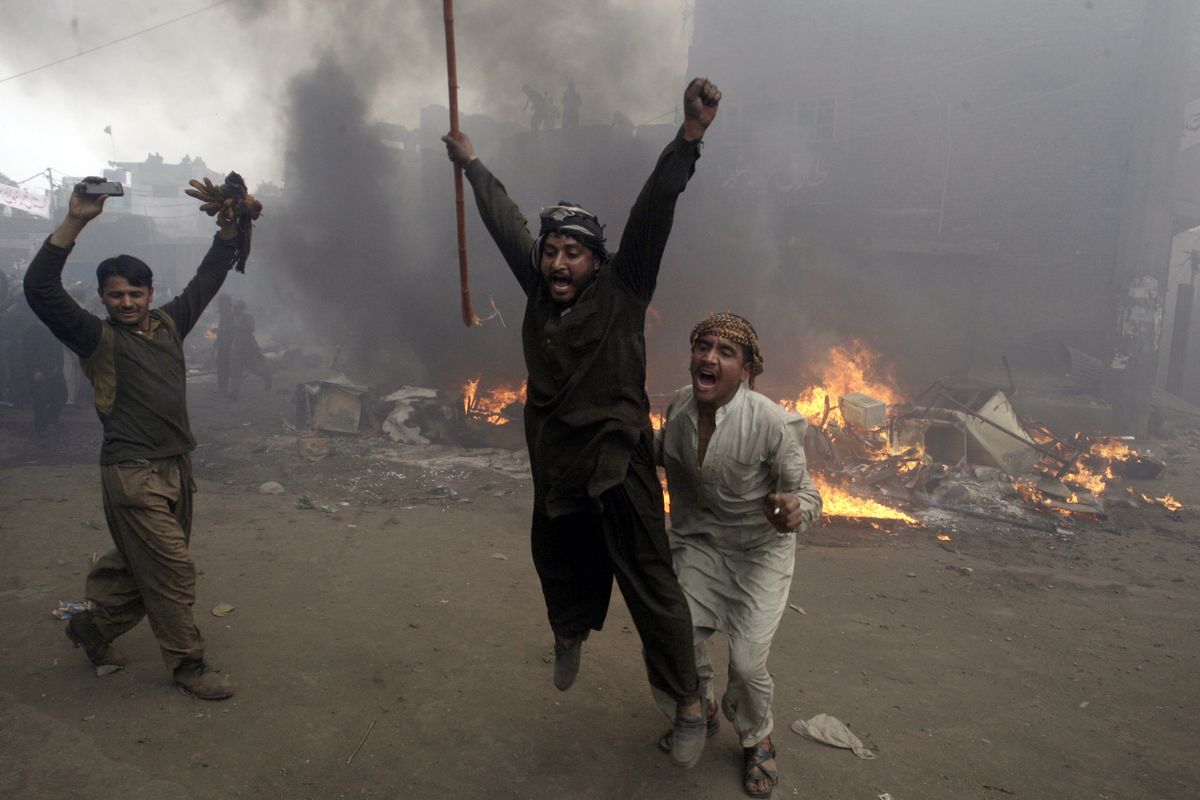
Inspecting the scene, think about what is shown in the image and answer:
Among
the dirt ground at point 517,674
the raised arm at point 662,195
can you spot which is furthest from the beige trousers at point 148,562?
the raised arm at point 662,195

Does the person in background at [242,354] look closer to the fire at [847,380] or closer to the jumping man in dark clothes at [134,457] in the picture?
the fire at [847,380]

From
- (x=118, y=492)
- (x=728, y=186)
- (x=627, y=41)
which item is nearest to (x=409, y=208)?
(x=627, y=41)

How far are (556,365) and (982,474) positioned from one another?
24.2ft

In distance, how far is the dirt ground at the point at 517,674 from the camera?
105 inches

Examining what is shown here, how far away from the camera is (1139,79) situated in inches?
467

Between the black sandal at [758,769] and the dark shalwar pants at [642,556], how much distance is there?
35cm

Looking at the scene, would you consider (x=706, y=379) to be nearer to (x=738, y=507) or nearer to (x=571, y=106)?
(x=738, y=507)

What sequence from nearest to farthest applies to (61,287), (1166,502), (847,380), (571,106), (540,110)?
(61,287) → (1166,502) → (847,380) → (571,106) → (540,110)

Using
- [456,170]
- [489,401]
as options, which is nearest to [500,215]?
[456,170]

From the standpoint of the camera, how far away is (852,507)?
731cm

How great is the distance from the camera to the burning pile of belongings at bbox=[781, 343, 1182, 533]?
7.45 metres

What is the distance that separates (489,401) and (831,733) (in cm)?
864

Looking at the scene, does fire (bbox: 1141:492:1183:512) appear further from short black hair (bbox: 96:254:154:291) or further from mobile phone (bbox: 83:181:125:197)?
mobile phone (bbox: 83:181:125:197)

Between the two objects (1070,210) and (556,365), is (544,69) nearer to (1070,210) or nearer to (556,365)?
(1070,210)
